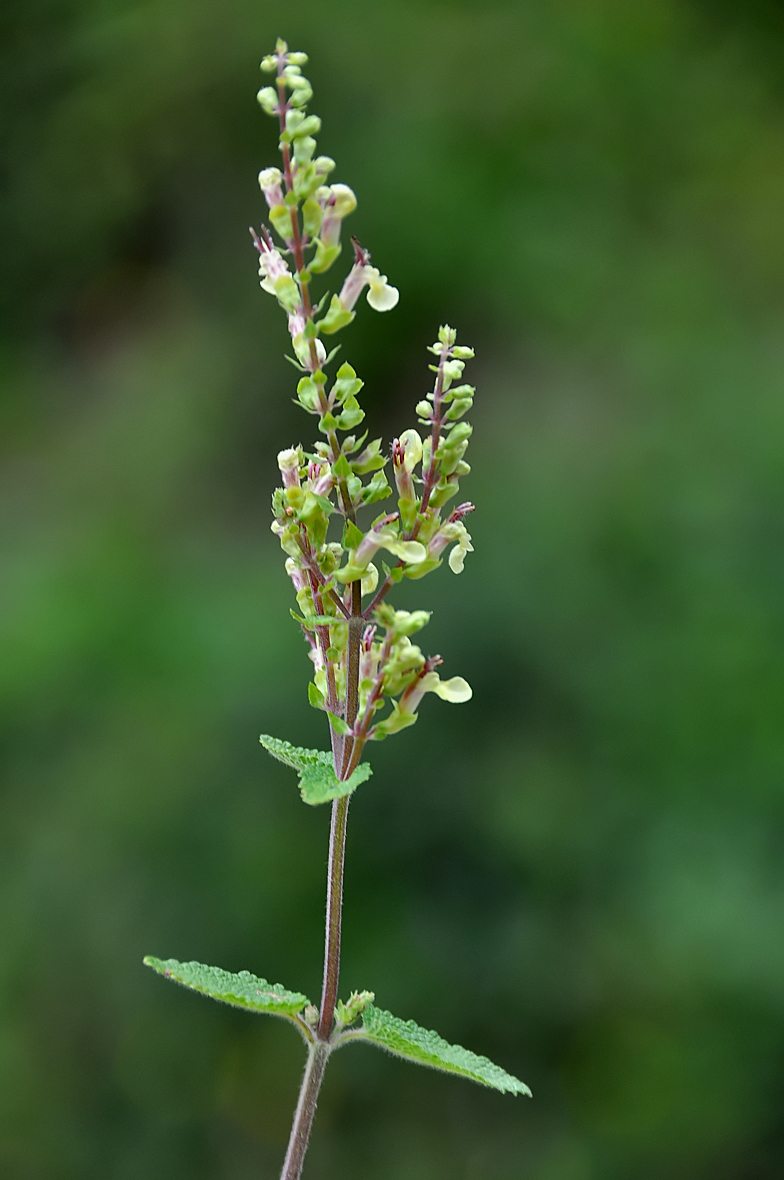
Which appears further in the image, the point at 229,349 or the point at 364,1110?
the point at 229,349

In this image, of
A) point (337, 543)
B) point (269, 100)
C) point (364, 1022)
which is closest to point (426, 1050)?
point (364, 1022)

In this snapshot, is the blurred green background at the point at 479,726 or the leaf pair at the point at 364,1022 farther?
the blurred green background at the point at 479,726

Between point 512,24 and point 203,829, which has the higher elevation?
point 512,24

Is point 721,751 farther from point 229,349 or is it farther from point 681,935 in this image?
point 229,349

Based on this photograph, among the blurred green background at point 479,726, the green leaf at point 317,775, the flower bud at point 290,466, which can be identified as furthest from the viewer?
the blurred green background at point 479,726

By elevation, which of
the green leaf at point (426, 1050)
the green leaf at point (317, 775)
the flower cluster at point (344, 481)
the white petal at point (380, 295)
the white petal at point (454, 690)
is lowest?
the green leaf at point (426, 1050)

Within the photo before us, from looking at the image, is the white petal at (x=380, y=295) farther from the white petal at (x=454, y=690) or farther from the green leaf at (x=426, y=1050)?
the green leaf at (x=426, y=1050)

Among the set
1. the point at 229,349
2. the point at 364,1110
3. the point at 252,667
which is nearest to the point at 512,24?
the point at 229,349

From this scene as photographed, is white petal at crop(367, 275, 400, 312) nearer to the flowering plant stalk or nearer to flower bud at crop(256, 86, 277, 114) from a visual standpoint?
the flowering plant stalk

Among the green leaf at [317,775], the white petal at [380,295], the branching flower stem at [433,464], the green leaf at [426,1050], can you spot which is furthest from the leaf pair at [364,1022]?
the white petal at [380,295]
